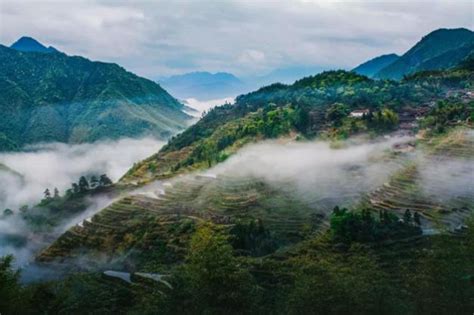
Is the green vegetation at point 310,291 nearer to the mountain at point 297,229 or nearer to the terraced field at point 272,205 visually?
the mountain at point 297,229

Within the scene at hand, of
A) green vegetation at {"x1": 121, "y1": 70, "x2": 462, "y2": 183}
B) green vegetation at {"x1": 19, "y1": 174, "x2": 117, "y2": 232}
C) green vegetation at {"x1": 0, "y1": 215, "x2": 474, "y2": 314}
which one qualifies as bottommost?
green vegetation at {"x1": 19, "y1": 174, "x2": 117, "y2": 232}

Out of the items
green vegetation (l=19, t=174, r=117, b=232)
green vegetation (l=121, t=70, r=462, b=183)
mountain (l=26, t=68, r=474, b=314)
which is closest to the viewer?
mountain (l=26, t=68, r=474, b=314)

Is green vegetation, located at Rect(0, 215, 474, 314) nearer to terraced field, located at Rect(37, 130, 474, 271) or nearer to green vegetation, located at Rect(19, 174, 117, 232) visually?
terraced field, located at Rect(37, 130, 474, 271)

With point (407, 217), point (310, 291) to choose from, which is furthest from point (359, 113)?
point (310, 291)

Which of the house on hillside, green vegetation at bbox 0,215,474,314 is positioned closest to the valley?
green vegetation at bbox 0,215,474,314

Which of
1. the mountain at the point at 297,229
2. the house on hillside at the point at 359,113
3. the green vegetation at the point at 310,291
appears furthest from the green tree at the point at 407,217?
the house on hillside at the point at 359,113

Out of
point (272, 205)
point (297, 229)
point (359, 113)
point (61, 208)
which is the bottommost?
point (61, 208)

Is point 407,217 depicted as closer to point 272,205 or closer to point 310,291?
point 272,205

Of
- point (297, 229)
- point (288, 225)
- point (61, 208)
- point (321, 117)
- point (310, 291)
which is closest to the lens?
point (310, 291)

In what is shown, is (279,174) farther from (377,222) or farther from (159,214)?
(377,222)

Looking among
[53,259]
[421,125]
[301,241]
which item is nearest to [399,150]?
[421,125]

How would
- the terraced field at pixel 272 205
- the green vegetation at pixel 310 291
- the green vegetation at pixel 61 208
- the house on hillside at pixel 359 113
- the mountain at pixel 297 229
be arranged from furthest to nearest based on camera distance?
the house on hillside at pixel 359 113 < the green vegetation at pixel 61 208 < the terraced field at pixel 272 205 < the mountain at pixel 297 229 < the green vegetation at pixel 310 291
